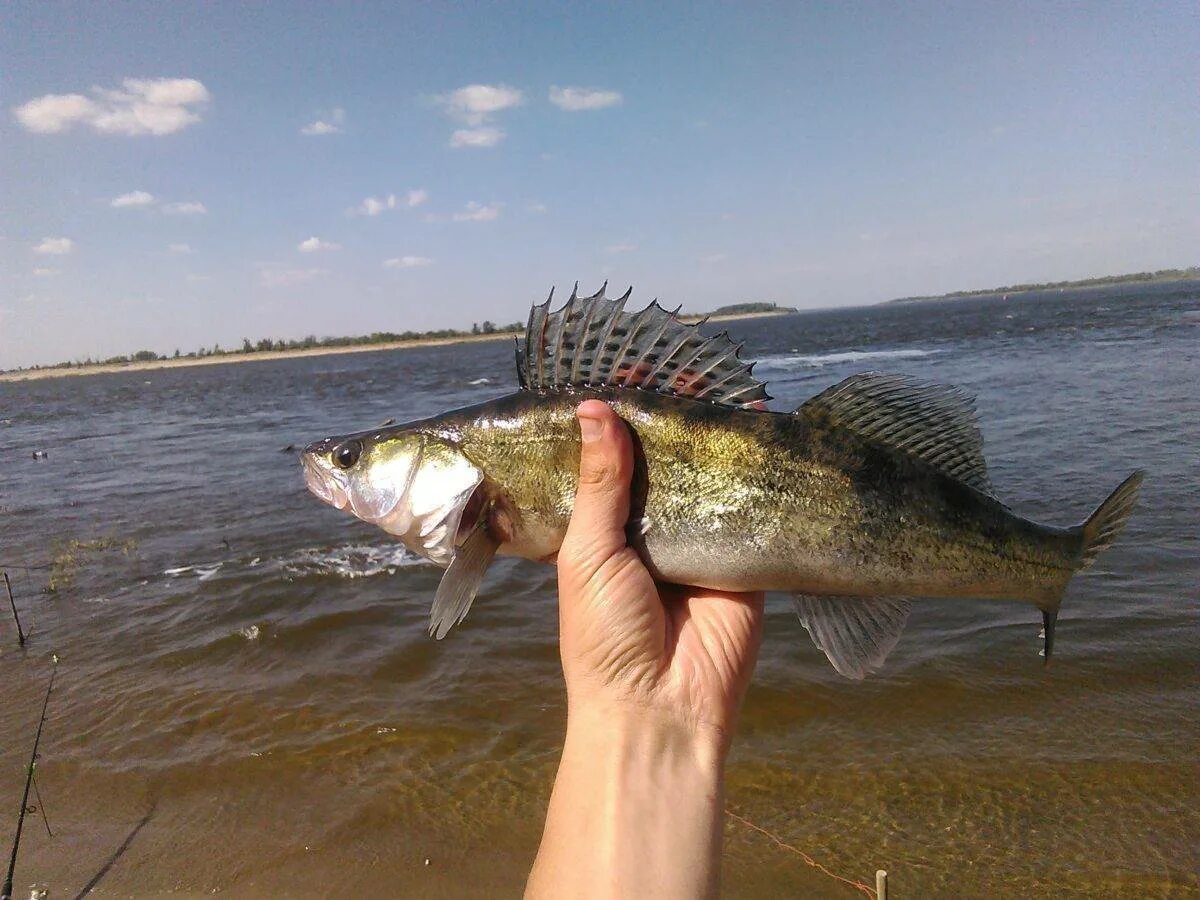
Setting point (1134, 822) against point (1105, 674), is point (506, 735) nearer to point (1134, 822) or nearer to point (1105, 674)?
point (1134, 822)

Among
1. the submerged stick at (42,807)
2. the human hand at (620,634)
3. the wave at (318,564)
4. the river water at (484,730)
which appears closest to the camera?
the human hand at (620,634)

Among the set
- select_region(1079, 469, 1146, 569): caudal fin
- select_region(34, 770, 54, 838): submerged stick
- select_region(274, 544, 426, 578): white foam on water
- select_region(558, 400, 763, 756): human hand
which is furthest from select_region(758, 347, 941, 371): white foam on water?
select_region(558, 400, 763, 756): human hand

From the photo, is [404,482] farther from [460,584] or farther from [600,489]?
[600,489]

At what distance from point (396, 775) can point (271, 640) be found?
429 centimetres

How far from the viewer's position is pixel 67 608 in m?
12.0

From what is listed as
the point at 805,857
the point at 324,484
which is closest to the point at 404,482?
the point at 324,484

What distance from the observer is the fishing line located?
17.2 ft

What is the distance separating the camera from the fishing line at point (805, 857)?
5.24 m

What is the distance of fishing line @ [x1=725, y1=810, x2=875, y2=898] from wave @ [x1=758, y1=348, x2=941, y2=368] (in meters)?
44.6

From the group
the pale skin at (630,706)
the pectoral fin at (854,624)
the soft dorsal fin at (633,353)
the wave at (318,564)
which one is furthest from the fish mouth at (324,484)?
the wave at (318,564)

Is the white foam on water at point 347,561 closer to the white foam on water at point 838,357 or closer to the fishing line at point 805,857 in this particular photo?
the fishing line at point 805,857

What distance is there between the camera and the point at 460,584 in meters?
3.96

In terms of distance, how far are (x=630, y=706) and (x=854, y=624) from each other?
127 cm

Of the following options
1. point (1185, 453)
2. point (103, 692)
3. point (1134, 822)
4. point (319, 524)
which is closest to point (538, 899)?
point (1134, 822)
